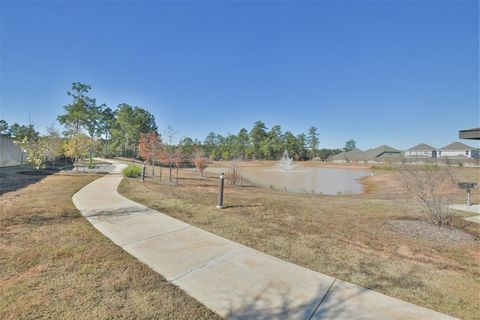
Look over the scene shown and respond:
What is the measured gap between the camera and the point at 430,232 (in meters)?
5.27

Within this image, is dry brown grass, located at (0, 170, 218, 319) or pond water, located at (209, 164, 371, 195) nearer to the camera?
dry brown grass, located at (0, 170, 218, 319)

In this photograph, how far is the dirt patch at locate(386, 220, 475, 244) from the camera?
490 centimetres

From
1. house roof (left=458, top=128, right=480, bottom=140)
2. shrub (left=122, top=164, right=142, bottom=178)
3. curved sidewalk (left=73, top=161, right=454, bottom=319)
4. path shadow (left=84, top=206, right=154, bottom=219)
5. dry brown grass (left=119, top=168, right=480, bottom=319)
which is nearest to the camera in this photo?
curved sidewalk (left=73, top=161, right=454, bottom=319)

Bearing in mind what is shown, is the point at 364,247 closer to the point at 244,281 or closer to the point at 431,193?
the point at 244,281

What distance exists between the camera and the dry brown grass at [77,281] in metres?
2.46

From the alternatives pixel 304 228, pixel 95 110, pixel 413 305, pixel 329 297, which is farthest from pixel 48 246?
pixel 95 110

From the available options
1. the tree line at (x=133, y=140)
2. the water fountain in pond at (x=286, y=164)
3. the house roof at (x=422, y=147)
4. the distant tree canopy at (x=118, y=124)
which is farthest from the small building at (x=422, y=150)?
the distant tree canopy at (x=118, y=124)

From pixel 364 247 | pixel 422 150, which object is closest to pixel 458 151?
pixel 422 150

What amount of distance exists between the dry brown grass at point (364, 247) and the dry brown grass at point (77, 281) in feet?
6.25

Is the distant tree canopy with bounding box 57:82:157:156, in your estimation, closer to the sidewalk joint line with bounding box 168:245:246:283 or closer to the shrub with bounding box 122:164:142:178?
the shrub with bounding box 122:164:142:178

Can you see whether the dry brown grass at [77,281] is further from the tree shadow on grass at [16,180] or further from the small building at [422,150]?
the small building at [422,150]

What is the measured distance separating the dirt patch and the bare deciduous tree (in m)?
0.28

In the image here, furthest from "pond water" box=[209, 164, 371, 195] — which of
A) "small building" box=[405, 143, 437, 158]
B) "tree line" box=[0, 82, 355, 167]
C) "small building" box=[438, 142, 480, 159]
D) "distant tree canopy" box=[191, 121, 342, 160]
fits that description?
"small building" box=[405, 143, 437, 158]

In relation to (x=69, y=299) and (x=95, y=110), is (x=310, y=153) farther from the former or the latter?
(x=69, y=299)
